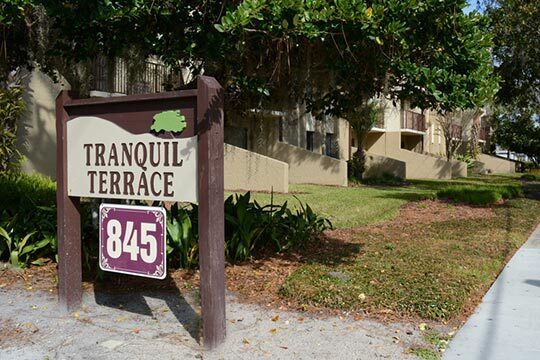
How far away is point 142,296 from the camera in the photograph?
5637 mm

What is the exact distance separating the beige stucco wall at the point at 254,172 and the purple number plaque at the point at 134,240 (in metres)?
13.4

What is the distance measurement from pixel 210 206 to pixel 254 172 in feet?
46.8

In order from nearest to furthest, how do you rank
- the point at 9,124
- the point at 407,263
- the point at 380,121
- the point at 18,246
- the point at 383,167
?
the point at 18,246 < the point at 407,263 < the point at 9,124 < the point at 383,167 < the point at 380,121

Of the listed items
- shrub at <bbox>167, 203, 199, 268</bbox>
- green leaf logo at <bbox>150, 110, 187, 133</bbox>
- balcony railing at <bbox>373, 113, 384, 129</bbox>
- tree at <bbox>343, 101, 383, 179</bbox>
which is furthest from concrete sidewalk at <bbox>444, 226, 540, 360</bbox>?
balcony railing at <bbox>373, 113, 384, 129</bbox>

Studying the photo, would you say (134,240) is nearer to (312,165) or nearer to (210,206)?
(210,206)

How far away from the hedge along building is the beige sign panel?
108 inches

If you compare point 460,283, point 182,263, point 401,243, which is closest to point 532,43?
point 401,243

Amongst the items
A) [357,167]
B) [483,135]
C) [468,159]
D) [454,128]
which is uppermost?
[483,135]

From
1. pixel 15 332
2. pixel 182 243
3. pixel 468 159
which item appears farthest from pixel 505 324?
pixel 468 159

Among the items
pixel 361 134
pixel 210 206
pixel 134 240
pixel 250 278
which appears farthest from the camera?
pixel 361 134

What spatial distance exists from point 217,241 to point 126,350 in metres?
1.09

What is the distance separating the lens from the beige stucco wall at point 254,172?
59.5 ft

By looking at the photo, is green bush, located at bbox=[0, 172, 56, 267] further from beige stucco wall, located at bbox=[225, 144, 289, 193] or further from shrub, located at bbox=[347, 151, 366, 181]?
Result: shrub, located at bbox=[347, 151, 366, 181]

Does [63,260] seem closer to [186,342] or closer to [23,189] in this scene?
[186,342]
